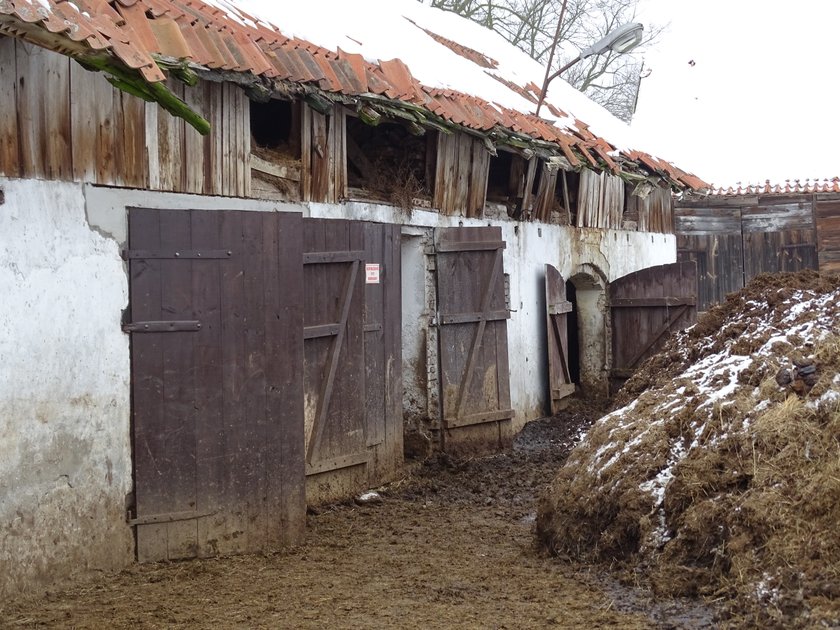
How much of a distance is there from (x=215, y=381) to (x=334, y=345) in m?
1.63

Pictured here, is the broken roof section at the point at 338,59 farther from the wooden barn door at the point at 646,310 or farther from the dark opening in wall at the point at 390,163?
the wooden barn door at the point at 646,310

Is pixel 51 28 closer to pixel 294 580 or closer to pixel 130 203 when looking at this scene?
pixel 130 203

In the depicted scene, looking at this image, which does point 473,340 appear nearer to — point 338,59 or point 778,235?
point 338,59

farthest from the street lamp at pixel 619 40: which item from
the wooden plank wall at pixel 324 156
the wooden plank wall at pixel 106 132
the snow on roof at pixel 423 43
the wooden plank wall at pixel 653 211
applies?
the wooden plank wall at pixel 653 211

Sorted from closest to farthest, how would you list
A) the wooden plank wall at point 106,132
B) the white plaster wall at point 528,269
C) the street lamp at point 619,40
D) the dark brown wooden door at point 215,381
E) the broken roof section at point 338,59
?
1. the broken roof section at point 338,59
2. the wooden plank wall at point 106,132
3. the dark brown wooden door at point 215,381
4. the white plaster wall at point 528,269
5. the street lamp at point 619,40

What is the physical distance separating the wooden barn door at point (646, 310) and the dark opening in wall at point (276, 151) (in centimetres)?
641

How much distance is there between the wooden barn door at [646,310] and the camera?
12.8 meters

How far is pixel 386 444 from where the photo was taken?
8391mm

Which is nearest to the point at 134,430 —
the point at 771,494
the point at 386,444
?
the point at 386,444

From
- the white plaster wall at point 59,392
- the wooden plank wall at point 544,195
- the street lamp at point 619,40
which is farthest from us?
the wooden plank wall at point 544,195

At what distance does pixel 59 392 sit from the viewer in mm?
5484

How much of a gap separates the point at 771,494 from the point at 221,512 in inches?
134

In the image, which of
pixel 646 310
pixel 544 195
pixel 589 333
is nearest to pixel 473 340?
pixel 544 195

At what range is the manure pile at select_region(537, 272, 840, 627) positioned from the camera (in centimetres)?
444
